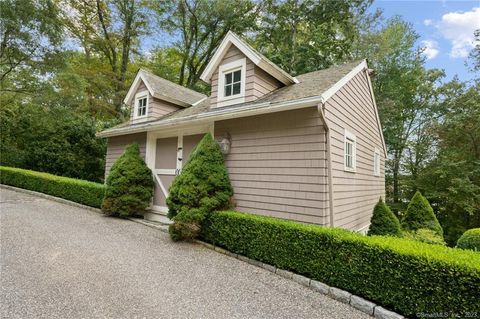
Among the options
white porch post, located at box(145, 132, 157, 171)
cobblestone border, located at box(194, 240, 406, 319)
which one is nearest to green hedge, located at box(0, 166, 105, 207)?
white porch post, located at box(145, 132, 157, 171)

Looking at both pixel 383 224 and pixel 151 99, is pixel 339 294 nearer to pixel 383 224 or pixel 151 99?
pixel 383 224

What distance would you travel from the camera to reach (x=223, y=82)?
7230 millimetres

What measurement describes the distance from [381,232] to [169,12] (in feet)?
65.1

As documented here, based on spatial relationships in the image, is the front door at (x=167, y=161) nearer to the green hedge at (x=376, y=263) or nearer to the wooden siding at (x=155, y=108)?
the wooden siding at (x=155, y=108)

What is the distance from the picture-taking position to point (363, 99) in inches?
329

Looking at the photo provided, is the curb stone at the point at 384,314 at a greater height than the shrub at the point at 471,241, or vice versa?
the shrub at the point at 471,241

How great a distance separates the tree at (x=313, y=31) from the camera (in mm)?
15336

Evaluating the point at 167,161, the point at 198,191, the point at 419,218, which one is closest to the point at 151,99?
the point at 167,161

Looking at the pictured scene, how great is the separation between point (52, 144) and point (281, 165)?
14.6 m

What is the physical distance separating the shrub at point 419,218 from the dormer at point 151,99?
8839 mm

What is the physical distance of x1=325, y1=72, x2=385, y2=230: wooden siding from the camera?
5863 millimetres

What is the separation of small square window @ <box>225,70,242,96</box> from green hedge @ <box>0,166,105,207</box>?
535 centimetres

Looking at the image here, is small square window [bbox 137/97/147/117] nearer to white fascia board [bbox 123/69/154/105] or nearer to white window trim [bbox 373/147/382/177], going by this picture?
white fascia board [bbox 123/69/154/105]

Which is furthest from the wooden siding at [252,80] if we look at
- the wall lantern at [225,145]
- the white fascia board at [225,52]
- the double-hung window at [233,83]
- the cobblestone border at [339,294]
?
the cobblestone border at [339,294]
